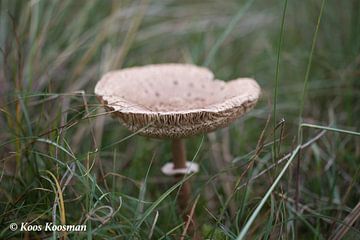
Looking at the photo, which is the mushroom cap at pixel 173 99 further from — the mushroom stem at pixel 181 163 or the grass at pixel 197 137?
the mushroom stem at pixel 181 163

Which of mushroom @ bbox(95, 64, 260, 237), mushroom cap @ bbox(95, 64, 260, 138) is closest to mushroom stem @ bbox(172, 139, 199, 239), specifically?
mushroom @ bbox(95, 64, 260, 237)

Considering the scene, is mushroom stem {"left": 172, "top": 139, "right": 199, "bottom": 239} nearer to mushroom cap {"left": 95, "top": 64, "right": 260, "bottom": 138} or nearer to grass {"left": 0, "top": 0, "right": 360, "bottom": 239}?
grass {"left": 0, "top": 0, "right": 360, "bottom": 239}

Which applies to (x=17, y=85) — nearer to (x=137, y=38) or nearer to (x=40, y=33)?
(x=40, y=33)

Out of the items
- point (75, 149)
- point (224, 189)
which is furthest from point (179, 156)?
point (75, 149)

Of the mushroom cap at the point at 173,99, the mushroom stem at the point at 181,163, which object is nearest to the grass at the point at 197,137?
the mushroom stem at the point at 181,163

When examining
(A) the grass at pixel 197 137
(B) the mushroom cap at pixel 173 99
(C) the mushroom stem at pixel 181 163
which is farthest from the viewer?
(C) the mushroom stem at pixel 181 163

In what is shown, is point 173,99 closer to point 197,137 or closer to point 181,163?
point 181,163

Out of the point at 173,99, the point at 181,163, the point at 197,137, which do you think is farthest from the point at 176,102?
the point at 197,137
